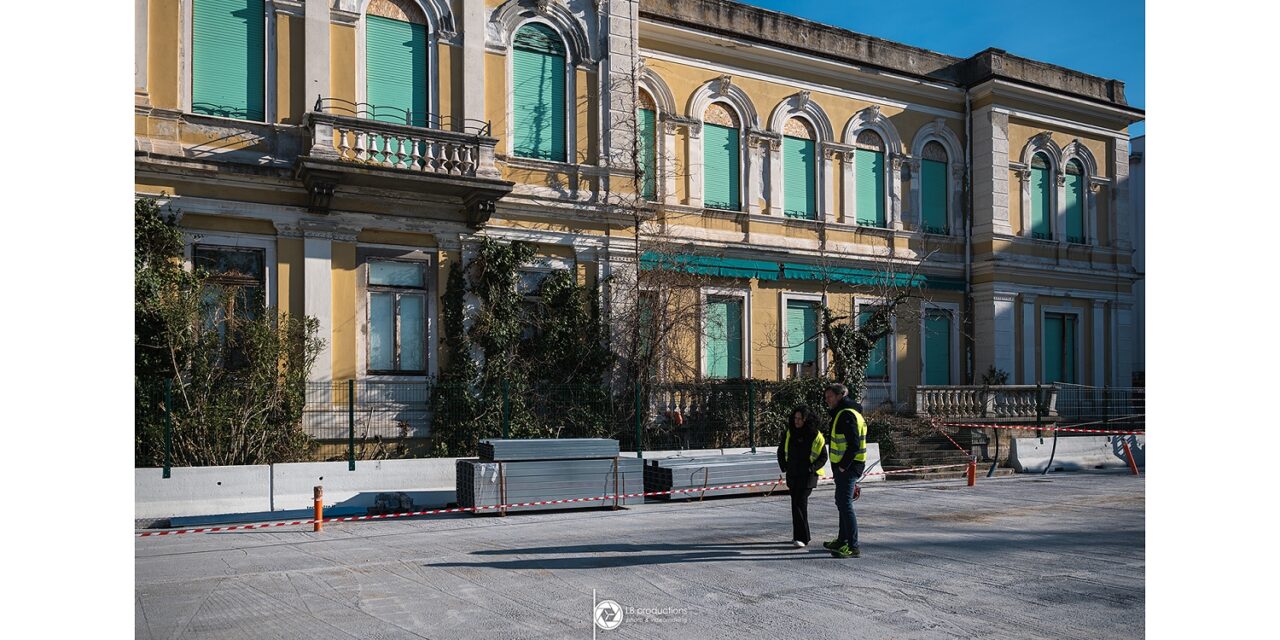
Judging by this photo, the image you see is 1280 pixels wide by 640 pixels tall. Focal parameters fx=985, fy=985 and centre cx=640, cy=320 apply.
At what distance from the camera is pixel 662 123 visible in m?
22.2

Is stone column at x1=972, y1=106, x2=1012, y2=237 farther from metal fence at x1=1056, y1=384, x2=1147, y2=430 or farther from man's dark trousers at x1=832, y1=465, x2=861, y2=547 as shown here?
man's dark trousers at x1=832, y1=465, x2=861, y2=547

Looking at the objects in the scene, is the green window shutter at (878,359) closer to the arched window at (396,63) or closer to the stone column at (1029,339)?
the stone column at (1029,339)

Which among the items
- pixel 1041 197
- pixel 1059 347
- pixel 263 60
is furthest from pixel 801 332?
pixel 263 60

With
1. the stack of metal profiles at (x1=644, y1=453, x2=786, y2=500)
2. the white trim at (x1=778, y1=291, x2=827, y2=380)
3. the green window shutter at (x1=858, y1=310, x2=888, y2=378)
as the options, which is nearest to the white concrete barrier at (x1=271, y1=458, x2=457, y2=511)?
the stack of metal profiles at (x1=644, y1=453, x2=786, y2=500)

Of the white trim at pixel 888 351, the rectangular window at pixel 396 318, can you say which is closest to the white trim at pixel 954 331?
the white trim at pixel 888 351

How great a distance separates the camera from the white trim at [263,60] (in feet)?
53.8

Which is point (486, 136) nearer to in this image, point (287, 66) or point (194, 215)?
point (287, 66)

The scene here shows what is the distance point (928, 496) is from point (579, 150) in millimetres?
9480

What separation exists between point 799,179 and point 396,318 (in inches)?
434

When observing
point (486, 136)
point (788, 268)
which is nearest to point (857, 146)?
point (788, 268)

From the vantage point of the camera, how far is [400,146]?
17359mm

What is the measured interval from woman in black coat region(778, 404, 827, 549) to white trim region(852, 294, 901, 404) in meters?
14.7

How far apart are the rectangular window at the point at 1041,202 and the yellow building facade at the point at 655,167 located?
2.7 inches

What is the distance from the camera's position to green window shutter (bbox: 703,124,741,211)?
23016mm
